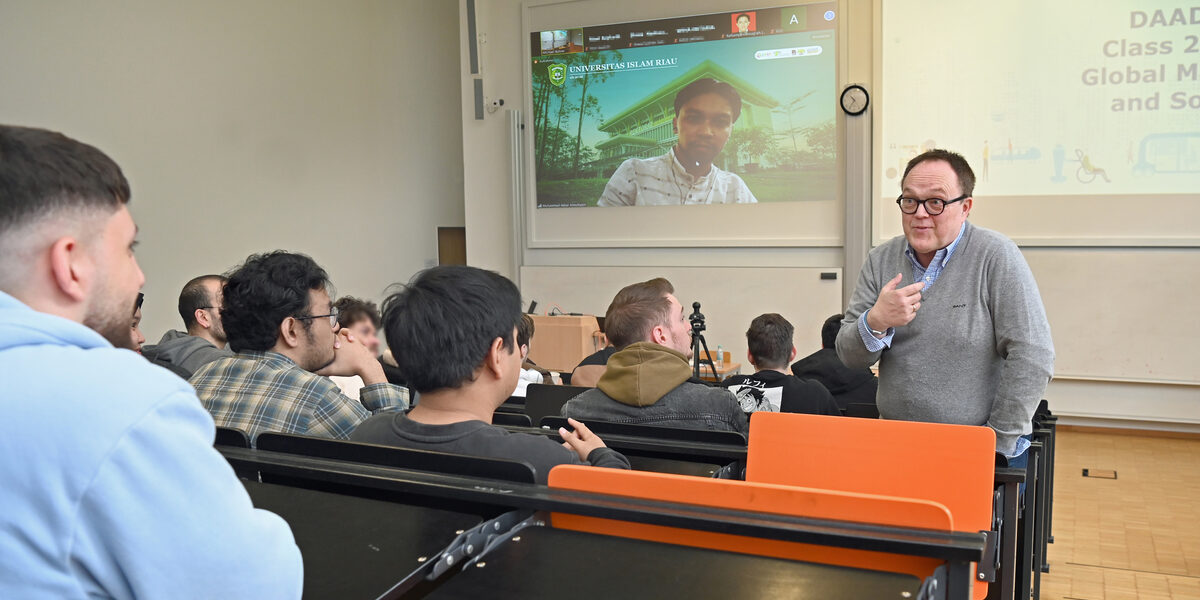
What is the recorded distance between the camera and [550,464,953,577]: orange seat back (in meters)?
1.11

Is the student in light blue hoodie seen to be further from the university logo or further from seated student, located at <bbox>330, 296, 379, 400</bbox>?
the university logo

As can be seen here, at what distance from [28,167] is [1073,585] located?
140 inches

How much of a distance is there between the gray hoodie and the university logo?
4484 mm

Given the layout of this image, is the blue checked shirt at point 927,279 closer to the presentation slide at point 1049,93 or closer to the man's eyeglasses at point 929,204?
the man's eyeglasses at point 929,204

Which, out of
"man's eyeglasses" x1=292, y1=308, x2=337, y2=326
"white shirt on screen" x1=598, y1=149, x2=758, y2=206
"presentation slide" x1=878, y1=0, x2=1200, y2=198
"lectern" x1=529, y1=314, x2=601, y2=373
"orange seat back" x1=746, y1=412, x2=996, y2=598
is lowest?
"lectern" x1=529, y1=314, x2=601, y2=373

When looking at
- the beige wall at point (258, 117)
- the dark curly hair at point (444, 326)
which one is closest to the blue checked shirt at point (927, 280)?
the dark curly hair at point (444, 326)

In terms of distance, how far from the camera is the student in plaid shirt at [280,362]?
2.13 m

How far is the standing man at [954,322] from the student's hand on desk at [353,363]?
1.61m

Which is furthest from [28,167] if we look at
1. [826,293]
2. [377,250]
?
[377,250]

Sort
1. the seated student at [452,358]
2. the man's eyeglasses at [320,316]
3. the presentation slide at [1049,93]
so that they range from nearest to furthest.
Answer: the seated student at [452,358] < the man's eyeglasses at [320,316] < the presentation slide at [1049,93]

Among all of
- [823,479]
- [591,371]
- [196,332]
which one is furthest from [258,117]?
[823,479]

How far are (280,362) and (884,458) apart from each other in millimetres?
1540

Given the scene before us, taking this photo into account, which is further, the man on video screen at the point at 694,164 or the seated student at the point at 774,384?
the man on video screen at the point at 694,164

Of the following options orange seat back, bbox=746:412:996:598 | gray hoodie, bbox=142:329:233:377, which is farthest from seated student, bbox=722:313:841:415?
gray hoodie, bbox=142:329:233:377
